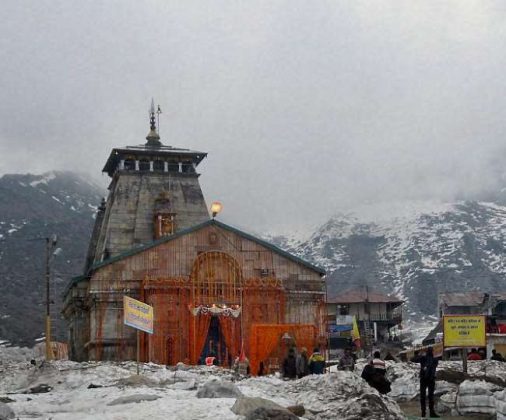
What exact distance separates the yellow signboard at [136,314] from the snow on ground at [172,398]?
1990mm

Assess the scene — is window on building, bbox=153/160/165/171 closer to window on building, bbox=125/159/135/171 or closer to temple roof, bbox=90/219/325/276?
window on building, bbox=125/159/135/171

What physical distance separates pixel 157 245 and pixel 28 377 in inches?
683

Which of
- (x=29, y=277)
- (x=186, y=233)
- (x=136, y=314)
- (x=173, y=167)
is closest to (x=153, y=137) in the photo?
(x=173, y=167)

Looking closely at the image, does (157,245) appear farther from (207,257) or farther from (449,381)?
(449,381)

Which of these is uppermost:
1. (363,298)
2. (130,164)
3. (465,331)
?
(130,164)

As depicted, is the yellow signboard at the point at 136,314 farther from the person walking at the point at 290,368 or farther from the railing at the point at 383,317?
the railing at the point at 383,317

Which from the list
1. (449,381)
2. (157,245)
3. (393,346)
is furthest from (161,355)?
(393,346)

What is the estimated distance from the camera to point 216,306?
4950cm

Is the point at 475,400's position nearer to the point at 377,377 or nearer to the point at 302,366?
the point at 377,377

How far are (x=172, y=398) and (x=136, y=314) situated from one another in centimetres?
911

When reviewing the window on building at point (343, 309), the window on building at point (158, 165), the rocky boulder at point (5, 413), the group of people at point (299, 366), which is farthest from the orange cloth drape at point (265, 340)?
the window on building at point (343, 309)

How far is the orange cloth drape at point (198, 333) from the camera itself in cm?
4856

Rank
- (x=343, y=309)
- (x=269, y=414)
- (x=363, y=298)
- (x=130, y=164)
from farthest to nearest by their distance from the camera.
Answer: (x=363, y=298)
(x=343, y=309)
(x=130, y=164)
(x=269, y=414)

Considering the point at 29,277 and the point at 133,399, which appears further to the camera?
the point at 29,277
